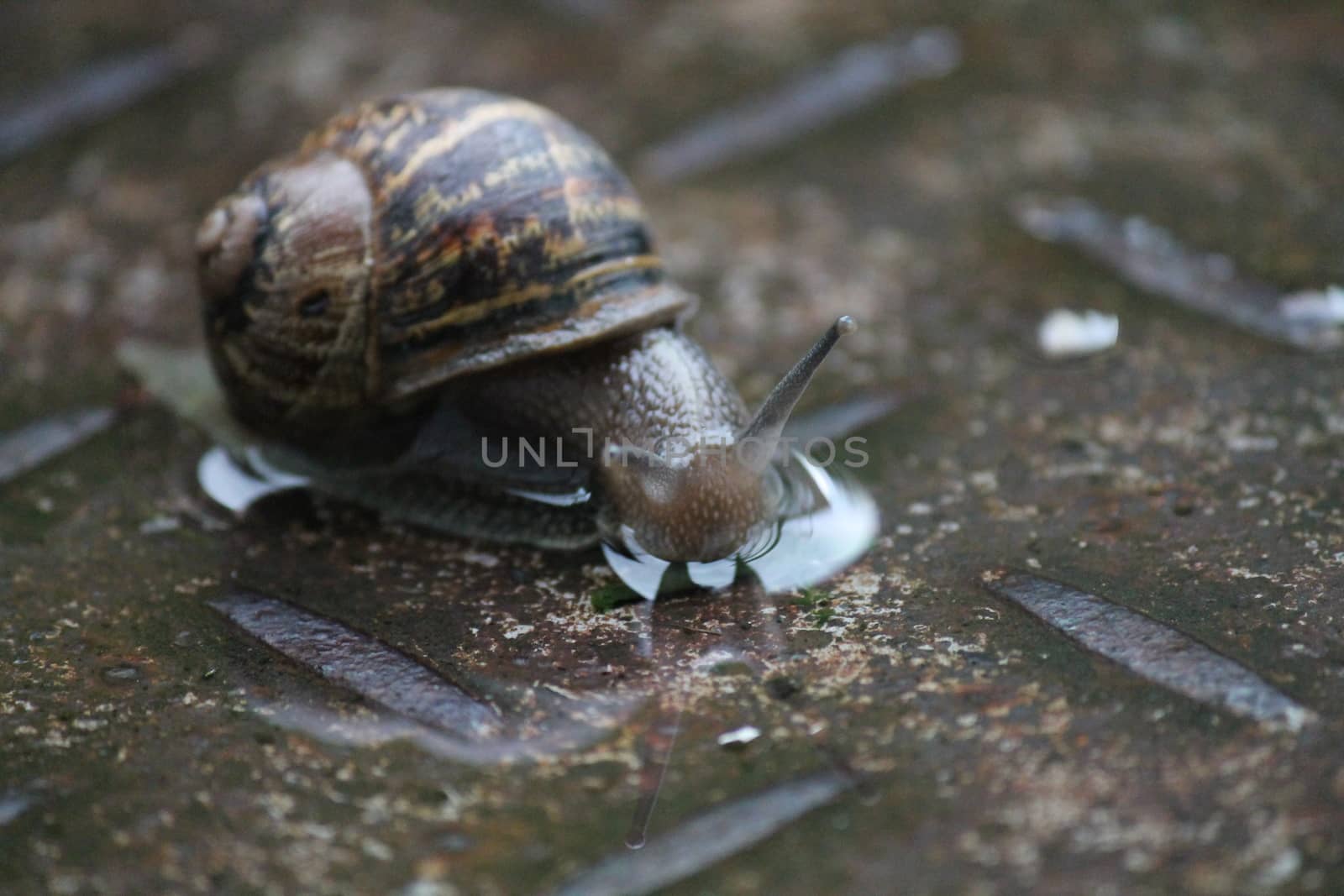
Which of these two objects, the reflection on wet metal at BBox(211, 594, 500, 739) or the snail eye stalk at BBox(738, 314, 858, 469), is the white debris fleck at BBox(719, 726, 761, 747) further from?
the snail eye stalk at BBox(738, 314, 858, 469)

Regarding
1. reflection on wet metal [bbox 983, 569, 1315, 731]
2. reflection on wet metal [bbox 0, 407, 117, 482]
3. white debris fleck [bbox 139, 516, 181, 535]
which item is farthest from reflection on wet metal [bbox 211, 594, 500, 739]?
reflection on wet metal [bbox 983, 569, 1315, 731]

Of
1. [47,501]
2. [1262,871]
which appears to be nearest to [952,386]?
[1262,871]

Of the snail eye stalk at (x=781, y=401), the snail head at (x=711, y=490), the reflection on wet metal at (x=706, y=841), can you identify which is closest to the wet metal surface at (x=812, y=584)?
the reflection on wet metal at (x=706, y=841)

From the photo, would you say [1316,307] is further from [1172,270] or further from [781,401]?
[781,401]

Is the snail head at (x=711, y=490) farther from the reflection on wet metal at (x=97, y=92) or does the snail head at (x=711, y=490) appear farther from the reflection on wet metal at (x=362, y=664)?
the reflection on wet metal at (x=97, y=92)

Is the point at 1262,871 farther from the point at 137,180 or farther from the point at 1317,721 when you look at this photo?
the point at 137,180

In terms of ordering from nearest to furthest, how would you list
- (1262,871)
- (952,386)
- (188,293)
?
(1262,871) < (952,386) < (188,293)
